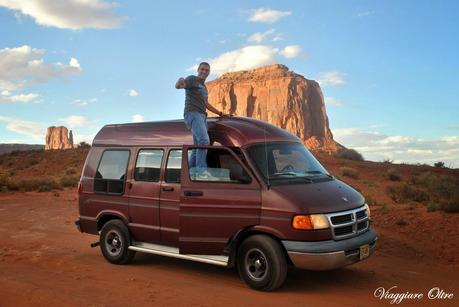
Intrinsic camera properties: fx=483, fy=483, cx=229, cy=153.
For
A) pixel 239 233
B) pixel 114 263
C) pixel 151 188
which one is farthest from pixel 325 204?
pixel 114 263

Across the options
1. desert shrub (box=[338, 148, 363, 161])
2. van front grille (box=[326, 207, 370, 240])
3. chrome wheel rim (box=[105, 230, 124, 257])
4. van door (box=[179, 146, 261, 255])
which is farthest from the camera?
desert shrub (box=[338, 148, 363, 161])

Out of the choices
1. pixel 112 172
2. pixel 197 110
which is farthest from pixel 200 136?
pixel 112 172

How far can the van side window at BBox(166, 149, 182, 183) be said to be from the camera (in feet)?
24.9

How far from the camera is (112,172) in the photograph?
8.63 metres

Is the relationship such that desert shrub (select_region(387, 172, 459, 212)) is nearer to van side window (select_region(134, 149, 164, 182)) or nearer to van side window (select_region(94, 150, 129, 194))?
van side window (select_region(134, 149, 164, 182))

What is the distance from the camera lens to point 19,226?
13641 millimetres

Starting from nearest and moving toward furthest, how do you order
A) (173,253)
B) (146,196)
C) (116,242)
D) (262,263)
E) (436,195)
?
(262,263), (173,253), (146,196), (116,242), (436,195)

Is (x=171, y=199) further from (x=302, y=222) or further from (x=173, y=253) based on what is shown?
(x=302, y=222)

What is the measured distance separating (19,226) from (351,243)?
34.3ft

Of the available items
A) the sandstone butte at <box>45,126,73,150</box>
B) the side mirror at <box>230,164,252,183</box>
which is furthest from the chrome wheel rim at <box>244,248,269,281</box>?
the sandstone butte at <box>45,126,73,150</box>

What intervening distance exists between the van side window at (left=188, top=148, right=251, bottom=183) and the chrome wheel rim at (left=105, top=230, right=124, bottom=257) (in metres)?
2.08

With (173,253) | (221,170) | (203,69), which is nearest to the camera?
(221,170)

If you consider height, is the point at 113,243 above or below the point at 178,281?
above

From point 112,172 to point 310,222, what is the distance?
13.0 ft
